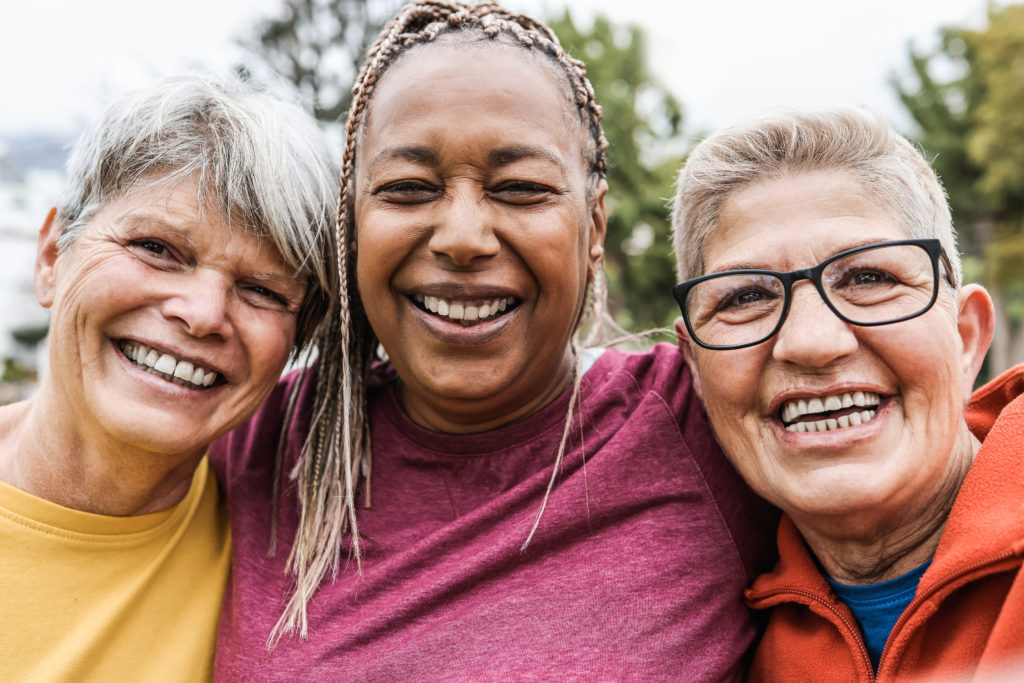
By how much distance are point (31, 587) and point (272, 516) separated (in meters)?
0.60

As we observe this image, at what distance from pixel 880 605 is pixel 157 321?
191 cm

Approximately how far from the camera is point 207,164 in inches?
80.7

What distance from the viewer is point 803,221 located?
1.76 meters

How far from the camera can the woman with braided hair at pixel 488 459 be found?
1836 mm

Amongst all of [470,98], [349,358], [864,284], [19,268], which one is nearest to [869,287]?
[864,284]

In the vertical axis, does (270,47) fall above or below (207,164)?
below

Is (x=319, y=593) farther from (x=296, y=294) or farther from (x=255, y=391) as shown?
(x=296, y=294)

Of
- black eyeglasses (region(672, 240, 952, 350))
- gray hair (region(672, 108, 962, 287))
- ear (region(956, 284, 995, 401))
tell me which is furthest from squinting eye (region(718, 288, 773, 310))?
ear (region(956, 284, 995, 401))

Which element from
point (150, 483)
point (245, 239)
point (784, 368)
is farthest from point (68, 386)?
point (784, 368)

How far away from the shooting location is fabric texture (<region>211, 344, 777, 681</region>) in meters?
1.80

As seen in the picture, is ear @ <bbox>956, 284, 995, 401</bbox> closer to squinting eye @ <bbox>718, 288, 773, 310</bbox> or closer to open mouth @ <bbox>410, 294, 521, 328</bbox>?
squinting eye @ <bbox>718, 288, 773, 310</bbox>

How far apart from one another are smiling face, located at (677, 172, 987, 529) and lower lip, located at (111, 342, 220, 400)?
1.36 m

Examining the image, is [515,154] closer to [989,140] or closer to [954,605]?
[954,605]

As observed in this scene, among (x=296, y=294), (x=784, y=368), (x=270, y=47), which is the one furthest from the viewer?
(x=270, y=47)
